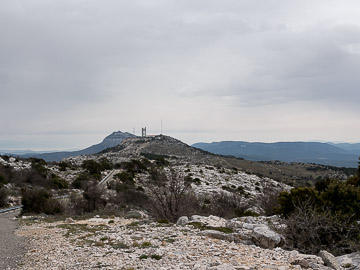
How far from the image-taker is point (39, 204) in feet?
79.7

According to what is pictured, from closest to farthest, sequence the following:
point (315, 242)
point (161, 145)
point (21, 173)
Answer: point (315, 242) → point (21, 173) → point (161, 145)

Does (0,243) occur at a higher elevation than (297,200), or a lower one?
lower

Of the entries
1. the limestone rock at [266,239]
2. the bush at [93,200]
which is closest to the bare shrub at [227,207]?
the bush at [93,200]

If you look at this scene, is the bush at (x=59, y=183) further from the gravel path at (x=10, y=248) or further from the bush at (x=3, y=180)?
the gravel path at (x=10, y=248)

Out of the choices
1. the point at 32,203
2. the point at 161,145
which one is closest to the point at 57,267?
the point at 32,203

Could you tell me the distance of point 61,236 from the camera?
A: 44.6ft

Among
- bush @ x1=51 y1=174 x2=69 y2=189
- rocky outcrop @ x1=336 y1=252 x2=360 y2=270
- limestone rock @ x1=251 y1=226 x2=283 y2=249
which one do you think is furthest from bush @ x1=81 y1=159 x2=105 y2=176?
rocky outcrop @ x1=336 y1=252 x2=360 y2=270

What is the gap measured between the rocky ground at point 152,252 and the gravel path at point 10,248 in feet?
1.00

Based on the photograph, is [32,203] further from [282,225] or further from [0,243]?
[282,225]

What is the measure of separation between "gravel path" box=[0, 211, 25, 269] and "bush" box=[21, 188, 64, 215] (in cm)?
620

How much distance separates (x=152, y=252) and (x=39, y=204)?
17.7m

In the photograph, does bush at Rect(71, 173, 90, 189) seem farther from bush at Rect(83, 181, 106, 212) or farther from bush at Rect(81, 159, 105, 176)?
A: bush at Rect(83, 181, 106, 212)

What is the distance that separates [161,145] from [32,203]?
88.4 meters

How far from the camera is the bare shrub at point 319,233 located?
37.1ft
